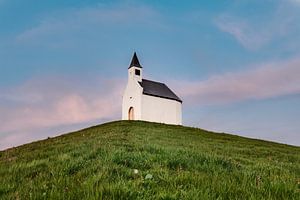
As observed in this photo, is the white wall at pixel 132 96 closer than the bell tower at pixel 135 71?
Yes

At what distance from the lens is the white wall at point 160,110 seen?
73.9m

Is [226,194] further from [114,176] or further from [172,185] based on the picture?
[114,176]

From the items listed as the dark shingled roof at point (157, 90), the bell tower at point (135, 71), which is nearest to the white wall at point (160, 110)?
the dark shingled roof at point (157, 90)

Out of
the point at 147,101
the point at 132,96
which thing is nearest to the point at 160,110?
the point at 147,101

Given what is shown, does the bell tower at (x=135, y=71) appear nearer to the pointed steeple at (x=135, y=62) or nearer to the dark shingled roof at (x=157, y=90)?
the pointed steeple at (x=135, y=62)

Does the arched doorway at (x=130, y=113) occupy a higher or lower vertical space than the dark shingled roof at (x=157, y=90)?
lower

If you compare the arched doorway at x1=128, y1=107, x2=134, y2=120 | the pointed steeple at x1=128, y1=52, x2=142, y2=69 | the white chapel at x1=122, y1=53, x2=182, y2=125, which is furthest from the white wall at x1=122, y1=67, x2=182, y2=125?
the pointed steeple at x1=128, y1=52, x2=142, y2=69

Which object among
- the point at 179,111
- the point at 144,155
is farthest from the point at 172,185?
the point at 179,111

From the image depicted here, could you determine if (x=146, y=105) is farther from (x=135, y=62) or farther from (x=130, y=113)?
(x=135, y=62)

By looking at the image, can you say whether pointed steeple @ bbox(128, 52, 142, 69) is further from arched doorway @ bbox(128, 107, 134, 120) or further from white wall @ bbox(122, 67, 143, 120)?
arched doorway @ bbox(128, 107, 134, 120)

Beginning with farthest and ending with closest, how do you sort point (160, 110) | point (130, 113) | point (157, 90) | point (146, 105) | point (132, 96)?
point (157, 90) < point (130, 113) < point (160, 110) < point (132, 96) < point (146, 105)

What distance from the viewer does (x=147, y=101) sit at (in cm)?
7419

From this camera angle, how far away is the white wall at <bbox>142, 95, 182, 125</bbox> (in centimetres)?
7388

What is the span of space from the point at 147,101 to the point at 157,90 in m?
5.49
